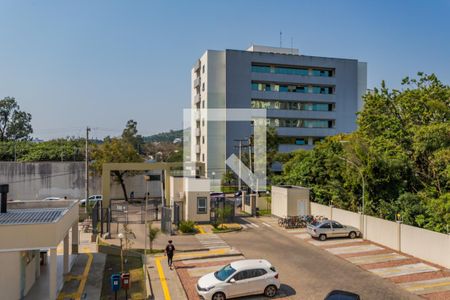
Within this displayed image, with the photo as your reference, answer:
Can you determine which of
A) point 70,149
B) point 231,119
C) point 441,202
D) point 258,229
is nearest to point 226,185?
point 231,119

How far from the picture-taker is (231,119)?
188ft

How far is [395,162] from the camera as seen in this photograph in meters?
27.7

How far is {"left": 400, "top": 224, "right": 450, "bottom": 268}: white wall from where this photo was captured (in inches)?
744

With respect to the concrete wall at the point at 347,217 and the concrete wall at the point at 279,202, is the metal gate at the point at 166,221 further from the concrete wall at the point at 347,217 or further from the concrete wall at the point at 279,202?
the concrete wall at the point at 347,217

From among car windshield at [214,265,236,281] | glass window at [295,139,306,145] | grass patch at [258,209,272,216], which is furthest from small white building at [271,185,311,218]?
glass window at [295,139,306,145]

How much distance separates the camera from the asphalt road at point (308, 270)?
16.0 m

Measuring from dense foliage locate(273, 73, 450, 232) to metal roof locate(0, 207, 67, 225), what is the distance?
19.0 meters

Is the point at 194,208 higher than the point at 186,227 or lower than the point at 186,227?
higher

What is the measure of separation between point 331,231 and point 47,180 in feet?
110

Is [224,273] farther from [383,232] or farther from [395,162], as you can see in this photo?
[395,162]

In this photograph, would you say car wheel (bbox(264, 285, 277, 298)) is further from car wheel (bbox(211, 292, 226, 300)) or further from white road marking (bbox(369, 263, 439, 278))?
white road marking (bbox(369, 263, 439, 278))

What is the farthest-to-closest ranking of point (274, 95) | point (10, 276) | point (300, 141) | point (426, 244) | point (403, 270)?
point (300, 141) → point (274, 95) → point (426, 244) → point (403, 270) → point (10, 276)

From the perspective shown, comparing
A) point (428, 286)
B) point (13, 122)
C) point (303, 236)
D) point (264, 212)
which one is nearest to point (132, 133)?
point (13, 122)

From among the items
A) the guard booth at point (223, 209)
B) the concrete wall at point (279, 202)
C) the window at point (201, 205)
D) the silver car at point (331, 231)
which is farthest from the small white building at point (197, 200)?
the silver car at point (331, 231)
